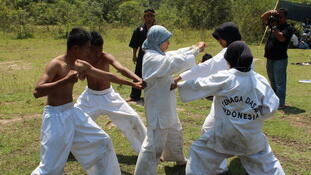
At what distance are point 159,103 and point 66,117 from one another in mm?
941

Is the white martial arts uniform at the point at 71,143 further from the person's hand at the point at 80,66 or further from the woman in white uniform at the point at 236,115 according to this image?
the woman in white uniform at the point at 236,115

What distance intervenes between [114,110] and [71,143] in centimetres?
113

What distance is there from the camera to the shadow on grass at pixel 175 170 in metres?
4.55

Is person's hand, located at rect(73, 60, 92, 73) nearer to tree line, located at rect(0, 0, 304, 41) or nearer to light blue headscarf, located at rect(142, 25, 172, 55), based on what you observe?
light blue headscarf, located at rect(142, 25, 172, 55)

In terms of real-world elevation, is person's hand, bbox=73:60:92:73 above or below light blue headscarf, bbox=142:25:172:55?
below

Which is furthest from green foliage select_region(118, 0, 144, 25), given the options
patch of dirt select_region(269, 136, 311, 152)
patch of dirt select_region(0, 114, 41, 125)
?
patch of dirt select_region(269, 136, 311, 152)

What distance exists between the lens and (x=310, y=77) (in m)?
10.7

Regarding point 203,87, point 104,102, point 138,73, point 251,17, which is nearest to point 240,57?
point 203,87

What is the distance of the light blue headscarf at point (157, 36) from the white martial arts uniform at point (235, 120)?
0.49 metres

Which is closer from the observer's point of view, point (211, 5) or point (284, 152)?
point (284, 152)

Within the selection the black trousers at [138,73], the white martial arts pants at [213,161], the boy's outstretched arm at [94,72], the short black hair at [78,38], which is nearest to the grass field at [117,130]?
the black trousers at [138,73]

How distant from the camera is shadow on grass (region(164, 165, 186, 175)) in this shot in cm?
455

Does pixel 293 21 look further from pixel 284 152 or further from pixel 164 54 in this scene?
pixel 164 54

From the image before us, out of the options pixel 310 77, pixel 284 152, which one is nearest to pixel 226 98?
pixel 284 152
